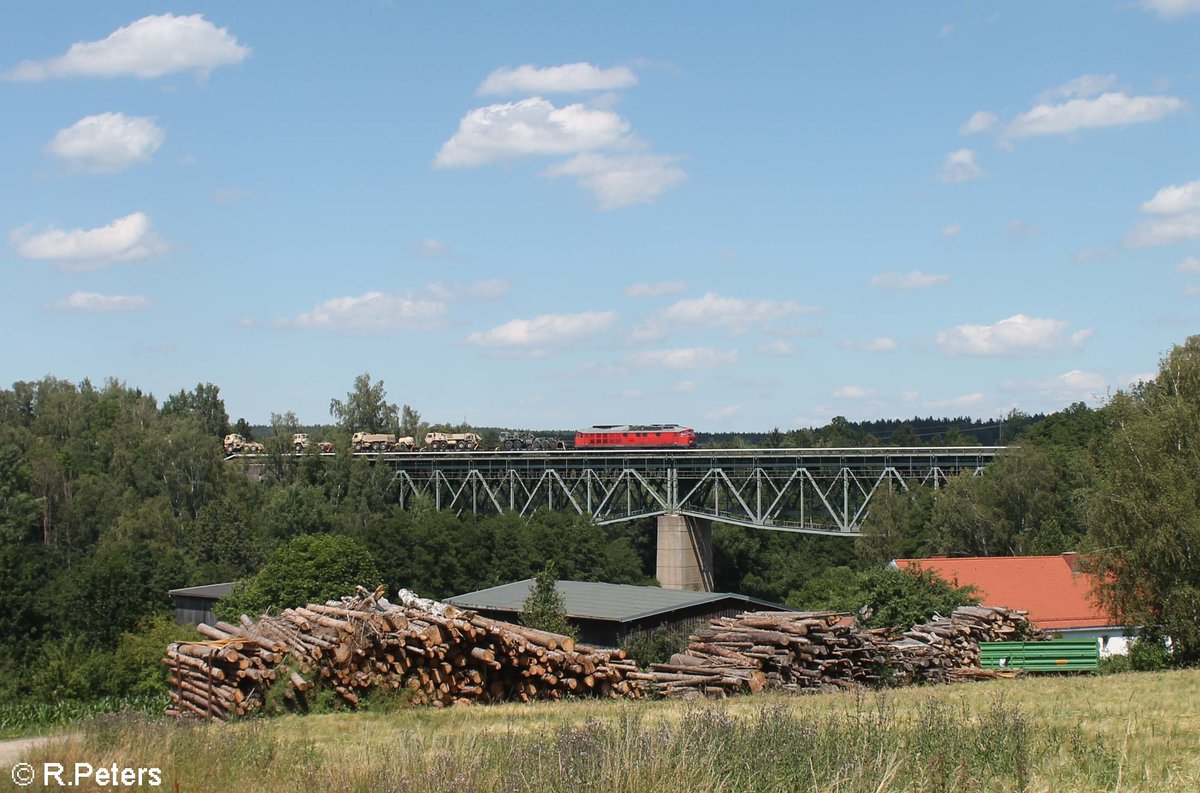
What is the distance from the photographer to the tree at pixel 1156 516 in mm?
33344

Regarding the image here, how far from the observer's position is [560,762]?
29.5 feet

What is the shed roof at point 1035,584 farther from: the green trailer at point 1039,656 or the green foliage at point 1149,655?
the green trailer at point 1039,656

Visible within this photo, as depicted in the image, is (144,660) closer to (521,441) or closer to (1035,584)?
(1035,584)

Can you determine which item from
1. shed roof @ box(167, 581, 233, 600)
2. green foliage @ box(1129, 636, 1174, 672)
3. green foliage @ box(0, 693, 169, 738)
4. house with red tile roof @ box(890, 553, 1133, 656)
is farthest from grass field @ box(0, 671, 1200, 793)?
shed roof @ box(167, 581, 233, 600)

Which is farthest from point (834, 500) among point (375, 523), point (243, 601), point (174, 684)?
point (174, 684)

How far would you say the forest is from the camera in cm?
3519

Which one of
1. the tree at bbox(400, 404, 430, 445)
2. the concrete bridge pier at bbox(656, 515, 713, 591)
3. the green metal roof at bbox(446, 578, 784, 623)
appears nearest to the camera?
the green metal roof at bbox(446, 578, 784, 623)

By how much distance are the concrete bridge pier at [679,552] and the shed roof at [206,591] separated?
32.1m

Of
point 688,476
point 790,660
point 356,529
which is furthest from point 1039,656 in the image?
point 356,529

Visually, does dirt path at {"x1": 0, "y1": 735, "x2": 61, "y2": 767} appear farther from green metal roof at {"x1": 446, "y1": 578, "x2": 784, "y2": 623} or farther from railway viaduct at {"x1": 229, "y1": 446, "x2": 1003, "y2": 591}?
railway viaduct at {"x1": 229, "y1": 446, "x2": 1003, "y2": 591}

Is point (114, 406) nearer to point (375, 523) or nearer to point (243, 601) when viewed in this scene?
point (375, 523)

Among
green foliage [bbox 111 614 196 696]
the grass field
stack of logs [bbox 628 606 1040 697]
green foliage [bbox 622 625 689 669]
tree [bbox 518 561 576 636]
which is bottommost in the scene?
green foliage [bbox 111 614 196 696]

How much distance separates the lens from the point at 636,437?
90125 mm

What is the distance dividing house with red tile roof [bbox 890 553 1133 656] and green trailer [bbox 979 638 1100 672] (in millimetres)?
15944
